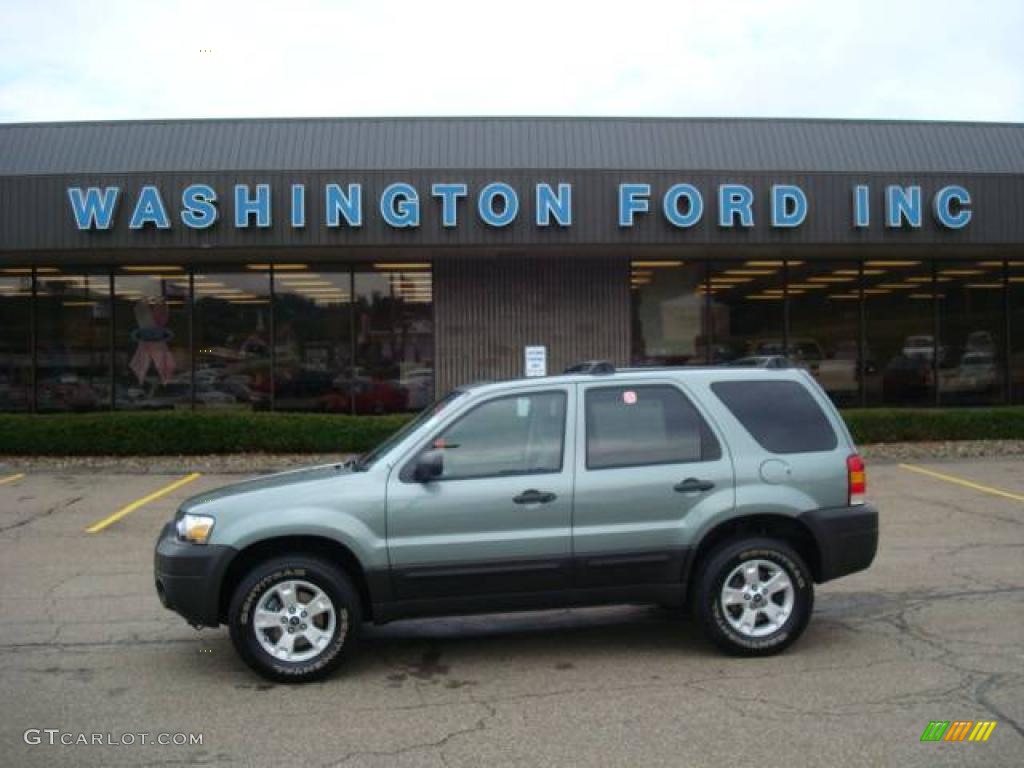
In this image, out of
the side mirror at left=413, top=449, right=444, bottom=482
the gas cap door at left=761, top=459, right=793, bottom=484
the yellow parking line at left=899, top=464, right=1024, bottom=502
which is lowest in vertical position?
the yellow parking line at left=899, top=464, right=1024, bottom=502

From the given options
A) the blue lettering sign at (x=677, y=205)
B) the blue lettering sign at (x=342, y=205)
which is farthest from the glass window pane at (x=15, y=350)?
the blue lettering sign at (x=677, y=205)

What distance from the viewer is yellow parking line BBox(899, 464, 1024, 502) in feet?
39.6

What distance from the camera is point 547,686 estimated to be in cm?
547

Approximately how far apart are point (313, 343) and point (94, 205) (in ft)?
14.6

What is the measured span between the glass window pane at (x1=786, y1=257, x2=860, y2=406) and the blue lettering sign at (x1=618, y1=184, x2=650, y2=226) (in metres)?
4.30

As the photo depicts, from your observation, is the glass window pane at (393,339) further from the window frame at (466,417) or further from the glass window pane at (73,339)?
the window frame at (466,417)

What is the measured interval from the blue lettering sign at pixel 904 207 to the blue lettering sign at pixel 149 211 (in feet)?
38.6

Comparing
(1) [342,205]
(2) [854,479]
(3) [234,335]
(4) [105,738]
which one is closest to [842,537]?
(2) [854,479]

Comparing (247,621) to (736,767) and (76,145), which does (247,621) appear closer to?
(736,767)

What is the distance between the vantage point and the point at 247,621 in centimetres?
546

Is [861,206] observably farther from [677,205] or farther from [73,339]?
[73,339]

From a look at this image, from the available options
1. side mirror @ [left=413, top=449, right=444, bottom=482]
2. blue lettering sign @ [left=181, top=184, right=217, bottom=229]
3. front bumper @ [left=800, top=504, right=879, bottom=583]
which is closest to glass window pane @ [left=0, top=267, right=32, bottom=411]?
blue lettering sign @ [left=181, top=184, right=217, bottom=229]

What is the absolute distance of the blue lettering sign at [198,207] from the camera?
1590cm

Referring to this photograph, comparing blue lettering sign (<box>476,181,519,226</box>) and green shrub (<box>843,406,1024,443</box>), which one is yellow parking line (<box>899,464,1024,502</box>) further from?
blue lettering sign (<box>476,181,519,226</box>)
